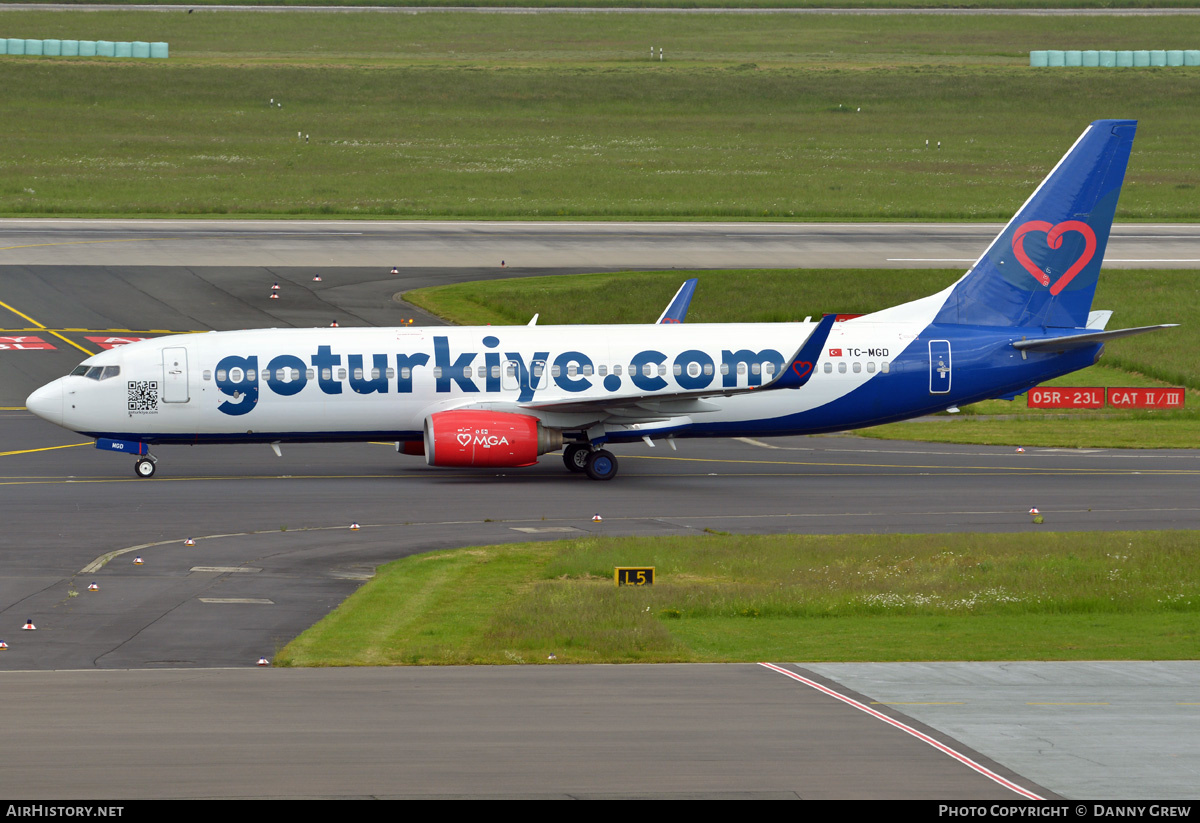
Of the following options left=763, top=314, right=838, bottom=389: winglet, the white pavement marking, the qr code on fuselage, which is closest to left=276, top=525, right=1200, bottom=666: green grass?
the white pavement marking

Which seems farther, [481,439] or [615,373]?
[615,373]

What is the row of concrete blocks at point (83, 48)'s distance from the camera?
145375 mm

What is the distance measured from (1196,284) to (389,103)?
84.4 meters

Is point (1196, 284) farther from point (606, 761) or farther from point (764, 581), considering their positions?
point (606, 761)

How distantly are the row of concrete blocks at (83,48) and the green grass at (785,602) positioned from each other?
5221 inches

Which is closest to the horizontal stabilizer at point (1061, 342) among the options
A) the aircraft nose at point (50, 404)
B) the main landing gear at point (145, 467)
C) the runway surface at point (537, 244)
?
the main landing gear at point (145, 467)

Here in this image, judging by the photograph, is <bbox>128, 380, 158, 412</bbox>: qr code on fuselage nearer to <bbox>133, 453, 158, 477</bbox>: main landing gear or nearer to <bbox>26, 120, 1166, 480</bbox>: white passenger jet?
<bbox>26, 120, 1166, 480</bbox>: white passenger jet

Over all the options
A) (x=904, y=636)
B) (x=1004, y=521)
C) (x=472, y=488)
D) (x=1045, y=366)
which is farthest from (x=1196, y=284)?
(x=904, y=636)

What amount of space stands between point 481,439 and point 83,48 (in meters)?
127

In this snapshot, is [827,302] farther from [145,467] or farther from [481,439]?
[145,467]

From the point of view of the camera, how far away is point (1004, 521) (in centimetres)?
3441

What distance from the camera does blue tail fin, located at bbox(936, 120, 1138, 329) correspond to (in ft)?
139

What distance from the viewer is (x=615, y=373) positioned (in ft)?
132

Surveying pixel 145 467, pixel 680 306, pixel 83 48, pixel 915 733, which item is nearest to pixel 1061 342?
pixel 680 306
